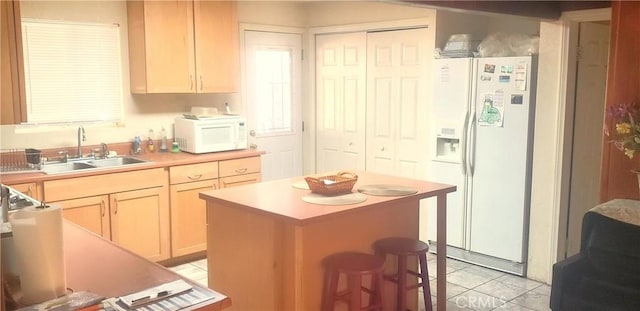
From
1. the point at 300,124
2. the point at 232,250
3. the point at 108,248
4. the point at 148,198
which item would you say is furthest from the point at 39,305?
the point at 300,124

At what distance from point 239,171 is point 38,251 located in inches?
127

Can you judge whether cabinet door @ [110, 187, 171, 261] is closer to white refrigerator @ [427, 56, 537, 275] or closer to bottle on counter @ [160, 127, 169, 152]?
bottle on counter @ [160, 127, 169, 152]

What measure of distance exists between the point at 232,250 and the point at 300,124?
3086 millimetres

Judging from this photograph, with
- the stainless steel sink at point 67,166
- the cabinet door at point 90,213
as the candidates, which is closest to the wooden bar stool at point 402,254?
the cabinet door at point 90,213

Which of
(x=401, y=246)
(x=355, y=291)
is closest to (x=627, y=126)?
(x=401, y=246)

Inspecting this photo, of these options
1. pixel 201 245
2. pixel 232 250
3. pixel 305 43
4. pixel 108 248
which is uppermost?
pixel 305 43

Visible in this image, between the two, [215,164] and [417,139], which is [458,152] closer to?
[417,139]

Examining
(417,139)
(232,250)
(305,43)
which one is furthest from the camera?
(305,43)

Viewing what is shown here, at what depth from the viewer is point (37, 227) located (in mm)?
1688

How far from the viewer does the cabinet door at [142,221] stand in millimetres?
4227

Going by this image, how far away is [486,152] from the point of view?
175 inches

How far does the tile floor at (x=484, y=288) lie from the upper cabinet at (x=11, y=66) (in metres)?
2.34

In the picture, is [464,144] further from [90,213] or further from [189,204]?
[90,213]

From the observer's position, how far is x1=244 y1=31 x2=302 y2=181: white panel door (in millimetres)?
5637
